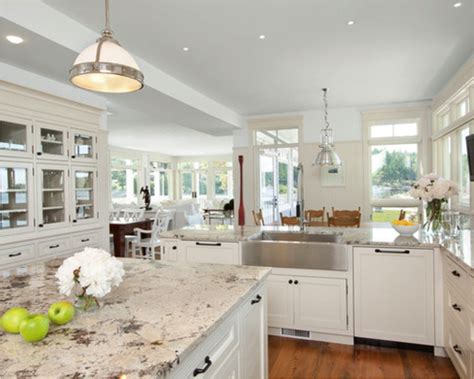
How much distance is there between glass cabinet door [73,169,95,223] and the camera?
4062 mm

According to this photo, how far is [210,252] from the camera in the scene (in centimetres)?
298

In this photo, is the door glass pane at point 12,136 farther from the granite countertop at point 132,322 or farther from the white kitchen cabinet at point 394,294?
the white kitchen cabinet at point 394,294

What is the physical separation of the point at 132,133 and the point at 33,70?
556 cm

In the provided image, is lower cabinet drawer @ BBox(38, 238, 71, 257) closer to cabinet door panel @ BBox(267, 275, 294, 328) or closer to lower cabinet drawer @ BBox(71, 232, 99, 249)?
lower cabinet drawer @ BBox(71, 232, 99, 249)

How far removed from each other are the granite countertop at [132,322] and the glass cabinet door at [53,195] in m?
2.03

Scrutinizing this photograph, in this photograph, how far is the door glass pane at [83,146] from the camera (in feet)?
13.4

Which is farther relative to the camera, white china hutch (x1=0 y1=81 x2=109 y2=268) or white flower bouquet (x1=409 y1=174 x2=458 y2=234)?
white china hutch (x1=0 y1=81 x2=109 y2=268)

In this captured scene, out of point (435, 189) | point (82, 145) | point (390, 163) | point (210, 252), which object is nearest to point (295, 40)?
point (435, 189)

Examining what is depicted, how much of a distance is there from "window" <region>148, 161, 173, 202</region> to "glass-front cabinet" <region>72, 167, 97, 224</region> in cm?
897

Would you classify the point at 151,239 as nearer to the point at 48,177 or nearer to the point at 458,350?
the point at 48,177

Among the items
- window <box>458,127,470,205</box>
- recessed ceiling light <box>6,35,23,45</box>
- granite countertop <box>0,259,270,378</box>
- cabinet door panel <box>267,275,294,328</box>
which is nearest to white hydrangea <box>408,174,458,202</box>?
cabinet door panel <box>267,275,294,328</box>

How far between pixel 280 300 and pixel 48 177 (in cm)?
280

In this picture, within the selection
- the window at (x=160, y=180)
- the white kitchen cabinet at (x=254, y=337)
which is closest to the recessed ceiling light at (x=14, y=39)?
the white kitchen cabinet at (x=254, y=337)

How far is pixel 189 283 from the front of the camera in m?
1.59
